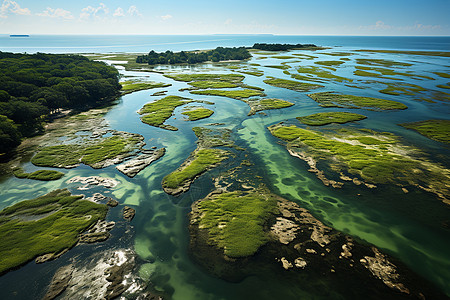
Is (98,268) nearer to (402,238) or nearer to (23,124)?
(402,238)

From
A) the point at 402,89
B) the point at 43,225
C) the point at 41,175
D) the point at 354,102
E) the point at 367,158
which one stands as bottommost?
the point at 43,225

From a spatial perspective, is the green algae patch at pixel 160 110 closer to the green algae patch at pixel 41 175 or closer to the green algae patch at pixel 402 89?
the green algae patch at pixel 41 175

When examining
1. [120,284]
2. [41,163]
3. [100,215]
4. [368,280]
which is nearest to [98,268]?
[120,284]

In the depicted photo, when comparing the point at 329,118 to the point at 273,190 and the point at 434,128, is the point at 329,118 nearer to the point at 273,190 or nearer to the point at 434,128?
the point at 434,128

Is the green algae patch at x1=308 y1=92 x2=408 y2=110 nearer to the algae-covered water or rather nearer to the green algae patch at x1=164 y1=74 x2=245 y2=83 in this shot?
the algae-covered water

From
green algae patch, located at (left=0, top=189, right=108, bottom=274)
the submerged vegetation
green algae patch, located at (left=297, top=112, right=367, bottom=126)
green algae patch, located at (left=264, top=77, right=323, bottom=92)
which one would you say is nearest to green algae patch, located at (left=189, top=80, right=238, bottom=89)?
green algae patch, located at (left=264, top=77, right=323, bottom=92)

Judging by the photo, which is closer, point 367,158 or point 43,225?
point 43,225

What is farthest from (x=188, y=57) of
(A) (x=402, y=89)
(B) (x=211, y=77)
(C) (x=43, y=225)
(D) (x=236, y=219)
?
(D) (x=236, y=219)
